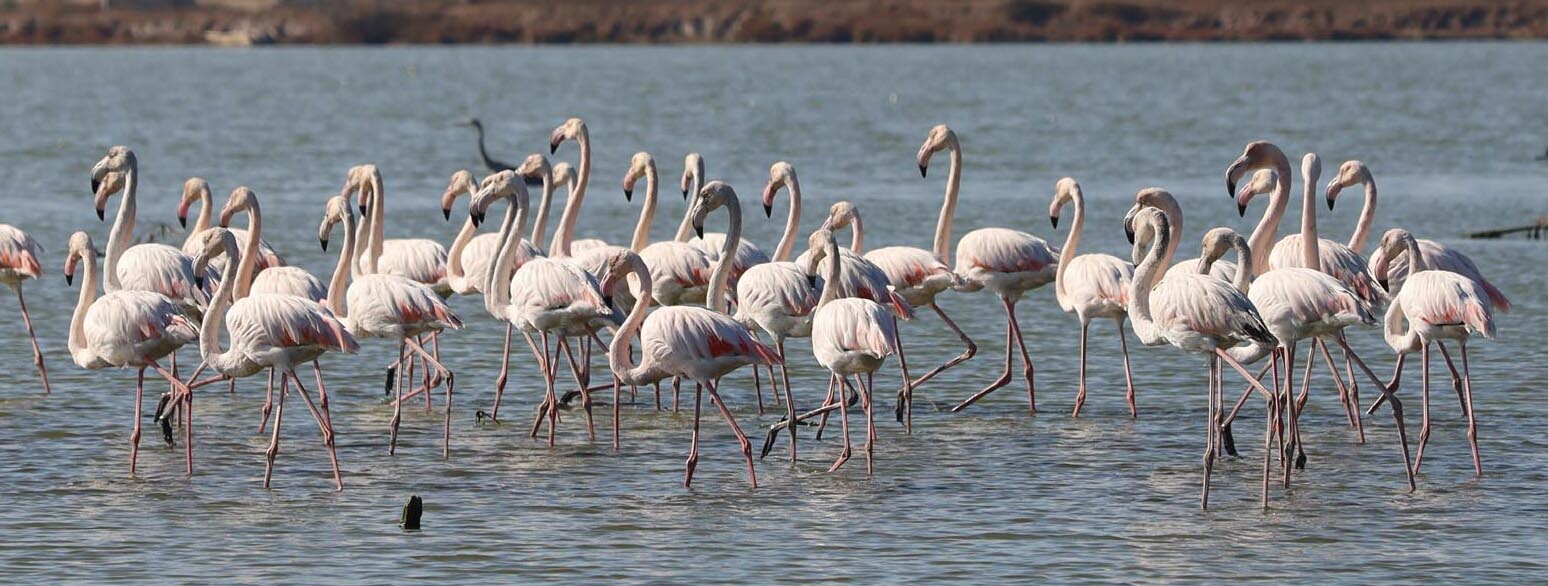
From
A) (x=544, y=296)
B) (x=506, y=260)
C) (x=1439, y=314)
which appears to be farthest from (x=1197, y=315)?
(x=506, y=260)

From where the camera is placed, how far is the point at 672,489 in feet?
34.7

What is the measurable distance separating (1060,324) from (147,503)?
749 centimetres

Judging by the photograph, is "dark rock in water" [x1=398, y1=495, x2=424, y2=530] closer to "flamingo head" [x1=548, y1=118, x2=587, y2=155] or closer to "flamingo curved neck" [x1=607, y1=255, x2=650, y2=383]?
"flamingo curved neck" [x1=607, y1=255, x2=650, y2=383]

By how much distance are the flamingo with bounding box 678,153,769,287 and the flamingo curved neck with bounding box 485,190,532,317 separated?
2.67 ft

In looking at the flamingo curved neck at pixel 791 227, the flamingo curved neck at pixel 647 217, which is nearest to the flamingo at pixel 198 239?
the flamingo curved neck at pixel 647 217

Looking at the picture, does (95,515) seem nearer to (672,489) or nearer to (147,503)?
(147,503)

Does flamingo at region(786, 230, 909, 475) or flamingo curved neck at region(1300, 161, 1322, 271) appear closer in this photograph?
flamingo at region(786, 230, 909, 475)

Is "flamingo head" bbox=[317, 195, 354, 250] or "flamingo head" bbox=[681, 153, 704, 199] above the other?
"flamingo head" bbox=[681, 153, 704, 199]

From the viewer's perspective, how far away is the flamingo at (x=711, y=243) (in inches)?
506

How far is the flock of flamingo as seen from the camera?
10.3 meters

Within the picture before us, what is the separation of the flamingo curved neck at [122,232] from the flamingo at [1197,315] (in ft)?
18.5

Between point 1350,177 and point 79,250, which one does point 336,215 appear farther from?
point 1350,177

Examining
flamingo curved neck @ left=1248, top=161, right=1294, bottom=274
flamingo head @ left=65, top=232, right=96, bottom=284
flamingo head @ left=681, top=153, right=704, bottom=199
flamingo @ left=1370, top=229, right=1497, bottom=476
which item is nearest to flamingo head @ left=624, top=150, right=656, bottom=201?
flamingo head @ left=681, top=153, right=704, bottom=199

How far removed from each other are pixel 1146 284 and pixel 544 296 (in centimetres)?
299
